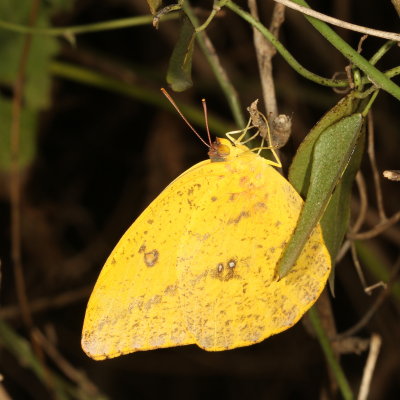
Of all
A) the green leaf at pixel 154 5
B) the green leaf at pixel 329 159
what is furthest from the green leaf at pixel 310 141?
the green leaf at pixel 154 5

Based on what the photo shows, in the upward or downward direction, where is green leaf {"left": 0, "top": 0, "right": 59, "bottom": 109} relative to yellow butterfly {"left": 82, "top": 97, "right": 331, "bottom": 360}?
upward

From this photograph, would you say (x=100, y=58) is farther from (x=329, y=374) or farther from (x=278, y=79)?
(x=329, y=374)

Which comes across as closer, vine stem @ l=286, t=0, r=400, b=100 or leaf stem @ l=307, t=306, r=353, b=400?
vine stem @ l=286, t=0, r=400, b=100

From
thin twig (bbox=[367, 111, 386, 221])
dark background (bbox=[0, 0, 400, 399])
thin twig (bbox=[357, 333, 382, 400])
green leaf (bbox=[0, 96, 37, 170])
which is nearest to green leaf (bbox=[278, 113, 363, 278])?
thin twig (bbox=[367, 111, 386, 221])

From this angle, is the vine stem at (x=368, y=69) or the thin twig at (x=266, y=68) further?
the thin twig at (x=266, y=68)

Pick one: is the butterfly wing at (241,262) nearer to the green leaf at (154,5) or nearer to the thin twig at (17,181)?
the green leaf at (154,5)

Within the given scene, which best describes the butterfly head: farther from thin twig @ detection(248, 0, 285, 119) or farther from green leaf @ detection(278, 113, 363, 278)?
green leaf @ detection(278, 113, 363, 278)

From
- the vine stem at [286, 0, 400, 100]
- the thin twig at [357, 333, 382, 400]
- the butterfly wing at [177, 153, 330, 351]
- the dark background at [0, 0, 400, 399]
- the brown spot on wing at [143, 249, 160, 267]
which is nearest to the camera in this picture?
the vine stem at [286, 0, 400, 100]

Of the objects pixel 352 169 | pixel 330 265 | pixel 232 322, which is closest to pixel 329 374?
pixel 232 322
